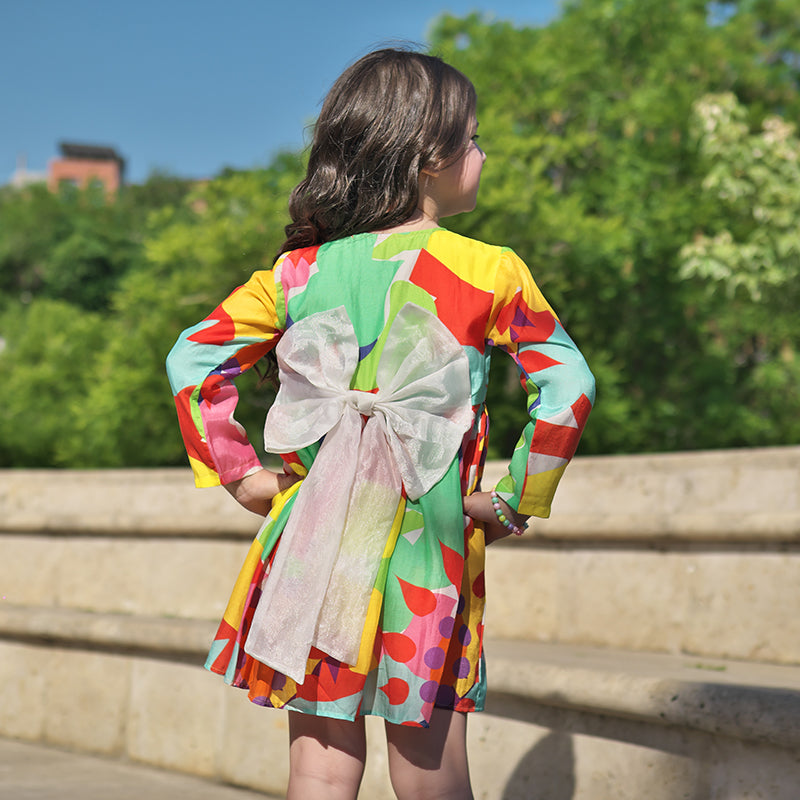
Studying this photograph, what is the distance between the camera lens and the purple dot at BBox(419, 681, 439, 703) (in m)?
1.60

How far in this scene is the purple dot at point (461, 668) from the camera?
1679mm

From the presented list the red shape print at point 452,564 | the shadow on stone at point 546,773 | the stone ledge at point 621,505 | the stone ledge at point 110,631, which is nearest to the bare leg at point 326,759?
the red shape print at point 452,564

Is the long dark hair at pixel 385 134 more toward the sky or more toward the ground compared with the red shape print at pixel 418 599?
more toward the sky

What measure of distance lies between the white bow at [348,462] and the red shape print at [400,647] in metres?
0.05

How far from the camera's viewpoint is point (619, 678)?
9.15ft

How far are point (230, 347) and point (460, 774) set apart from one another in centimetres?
85

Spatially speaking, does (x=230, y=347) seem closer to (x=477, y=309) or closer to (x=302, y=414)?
(x=302, y=414)

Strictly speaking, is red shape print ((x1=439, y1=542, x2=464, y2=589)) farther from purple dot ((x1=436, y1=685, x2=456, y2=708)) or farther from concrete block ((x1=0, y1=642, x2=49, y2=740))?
concrete block ((x1=0, y1=642, x2=49, y2=740))

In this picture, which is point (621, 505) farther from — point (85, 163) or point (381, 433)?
point (85, 163)

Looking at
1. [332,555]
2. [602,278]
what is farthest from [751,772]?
[602,278]

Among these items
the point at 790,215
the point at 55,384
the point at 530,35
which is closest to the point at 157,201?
the point at 530,35

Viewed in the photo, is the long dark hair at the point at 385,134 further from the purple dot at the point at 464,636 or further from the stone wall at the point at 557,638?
the stone wall at the point at 557,638

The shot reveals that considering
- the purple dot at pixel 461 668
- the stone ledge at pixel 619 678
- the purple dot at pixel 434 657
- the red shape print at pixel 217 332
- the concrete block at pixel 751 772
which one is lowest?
the concrete block at pixel 751 772

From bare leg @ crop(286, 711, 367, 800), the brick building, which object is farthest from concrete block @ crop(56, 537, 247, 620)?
the brick building
